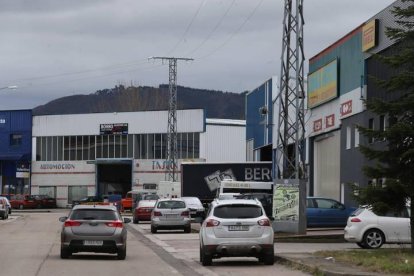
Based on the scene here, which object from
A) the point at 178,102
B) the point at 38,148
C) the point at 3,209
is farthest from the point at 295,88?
the point at 178,102

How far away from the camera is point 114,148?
8962cm

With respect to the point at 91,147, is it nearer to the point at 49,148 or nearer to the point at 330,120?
the point at 49,148

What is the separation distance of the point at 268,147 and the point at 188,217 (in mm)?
27936

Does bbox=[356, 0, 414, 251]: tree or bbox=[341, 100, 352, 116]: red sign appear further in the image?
bbox=[341, 100, 352, 116]: red sign

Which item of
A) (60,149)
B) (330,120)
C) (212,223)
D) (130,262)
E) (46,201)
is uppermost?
(330,120)

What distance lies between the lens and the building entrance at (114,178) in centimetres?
8919

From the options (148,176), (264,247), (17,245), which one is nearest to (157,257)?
(264,247)

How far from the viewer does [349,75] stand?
41844mm

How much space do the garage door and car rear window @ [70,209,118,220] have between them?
24.2 meters

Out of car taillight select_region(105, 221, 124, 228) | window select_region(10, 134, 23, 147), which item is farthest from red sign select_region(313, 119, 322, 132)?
window select_region(10, 134, 23, 147)

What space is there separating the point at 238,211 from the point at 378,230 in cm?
605

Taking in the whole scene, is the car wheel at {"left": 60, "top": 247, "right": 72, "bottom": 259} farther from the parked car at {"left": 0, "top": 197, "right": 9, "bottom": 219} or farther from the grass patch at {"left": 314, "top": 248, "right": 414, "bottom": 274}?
the parked car at {"left": 0, "top": 197, "right": 9, "bottom": 219}

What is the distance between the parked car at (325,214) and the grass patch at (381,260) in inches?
522

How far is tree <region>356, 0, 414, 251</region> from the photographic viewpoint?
19.5m
